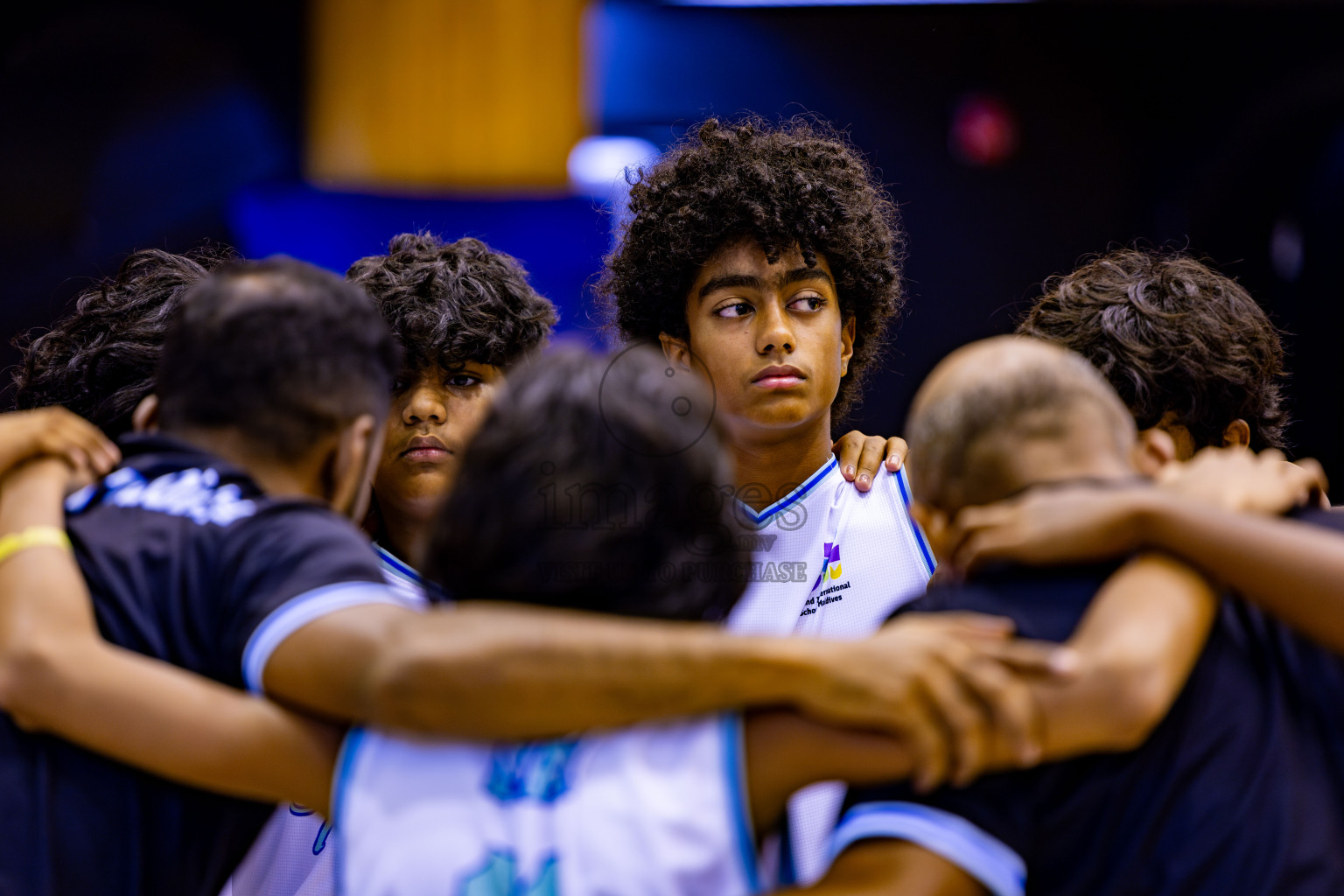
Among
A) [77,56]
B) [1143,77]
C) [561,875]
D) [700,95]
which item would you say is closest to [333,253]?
[77,56]

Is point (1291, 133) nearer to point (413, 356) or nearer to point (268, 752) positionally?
point (413, 356)

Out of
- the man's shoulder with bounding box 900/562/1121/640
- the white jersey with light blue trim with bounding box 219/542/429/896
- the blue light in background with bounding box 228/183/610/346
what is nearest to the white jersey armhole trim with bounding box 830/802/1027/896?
the man's shoulder with bounding box 900/562/1121/640

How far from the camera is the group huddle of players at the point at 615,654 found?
133cm

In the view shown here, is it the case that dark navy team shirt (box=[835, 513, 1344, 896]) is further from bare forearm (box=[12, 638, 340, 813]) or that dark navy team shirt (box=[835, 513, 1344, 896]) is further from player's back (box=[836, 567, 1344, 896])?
bare forearm (box=[12, 638, 340, 813])

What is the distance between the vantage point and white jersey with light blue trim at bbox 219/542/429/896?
2.20 m

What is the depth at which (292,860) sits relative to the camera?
2.26 meters

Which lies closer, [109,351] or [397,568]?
[109,351]

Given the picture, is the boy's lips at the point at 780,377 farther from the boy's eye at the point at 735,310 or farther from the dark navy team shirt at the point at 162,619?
the dark navy team shirt at the point at 162,619

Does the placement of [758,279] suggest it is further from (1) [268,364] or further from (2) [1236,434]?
(1) [268,364]

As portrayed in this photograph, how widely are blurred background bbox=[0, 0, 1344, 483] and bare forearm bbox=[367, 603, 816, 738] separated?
455 cm

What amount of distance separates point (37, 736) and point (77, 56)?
546 centimetres

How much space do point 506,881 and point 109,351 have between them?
1.62m

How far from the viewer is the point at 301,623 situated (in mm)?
1481

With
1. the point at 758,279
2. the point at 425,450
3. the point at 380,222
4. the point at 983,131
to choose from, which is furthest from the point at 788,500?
the point at 380,222
